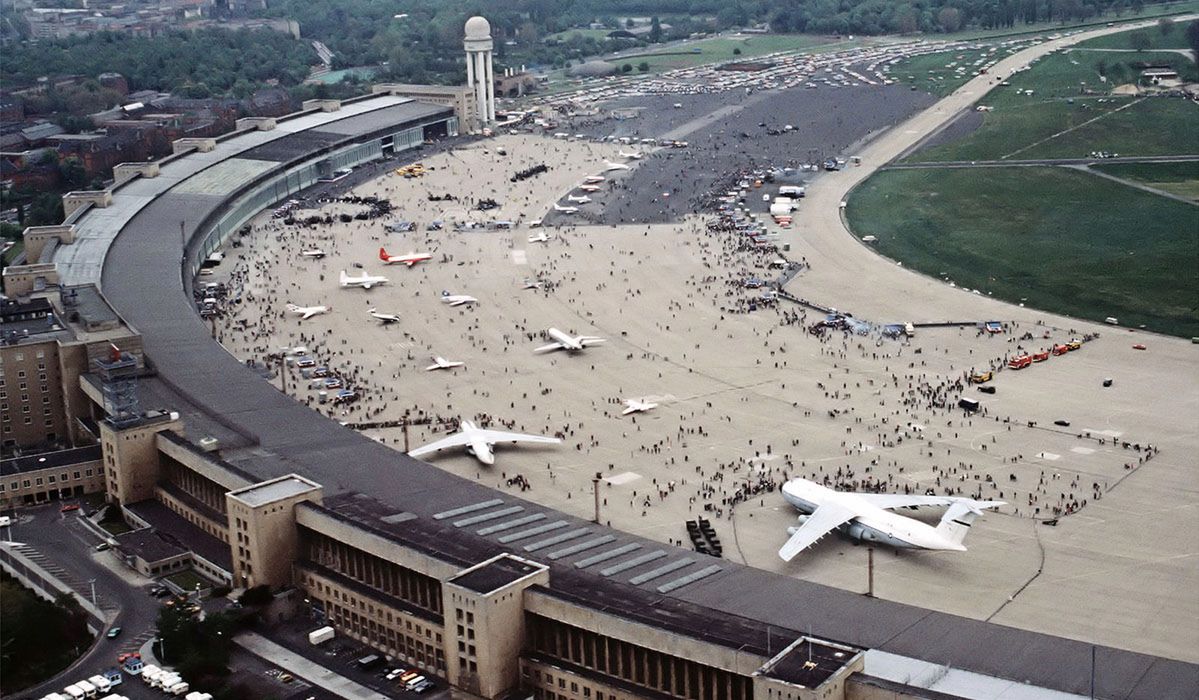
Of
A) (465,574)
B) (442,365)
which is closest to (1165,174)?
(442,365)

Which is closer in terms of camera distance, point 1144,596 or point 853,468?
point 1144,596

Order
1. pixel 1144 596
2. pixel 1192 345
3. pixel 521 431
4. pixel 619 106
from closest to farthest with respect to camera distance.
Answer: pixel 1144 596 → pixel 521 431 → pixel 1192 345 → pixel 619 106

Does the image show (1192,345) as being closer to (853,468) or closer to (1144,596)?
(853,468)

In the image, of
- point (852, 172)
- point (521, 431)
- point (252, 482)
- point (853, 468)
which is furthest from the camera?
point (852, 172)

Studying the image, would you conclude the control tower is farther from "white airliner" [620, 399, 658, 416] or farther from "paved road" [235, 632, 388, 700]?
"paved road" [235, 632, 388, 700]

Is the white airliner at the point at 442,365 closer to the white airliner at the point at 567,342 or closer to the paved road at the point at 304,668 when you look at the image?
the white airliner at the point at 567,342

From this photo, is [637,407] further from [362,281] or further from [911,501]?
[362,281]

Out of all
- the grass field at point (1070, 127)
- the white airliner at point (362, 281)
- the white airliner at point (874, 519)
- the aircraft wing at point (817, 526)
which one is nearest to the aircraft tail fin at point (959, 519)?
the white airliner at point (874, 519)

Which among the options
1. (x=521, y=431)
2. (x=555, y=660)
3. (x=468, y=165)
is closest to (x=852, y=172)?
(x=468, y=165)
